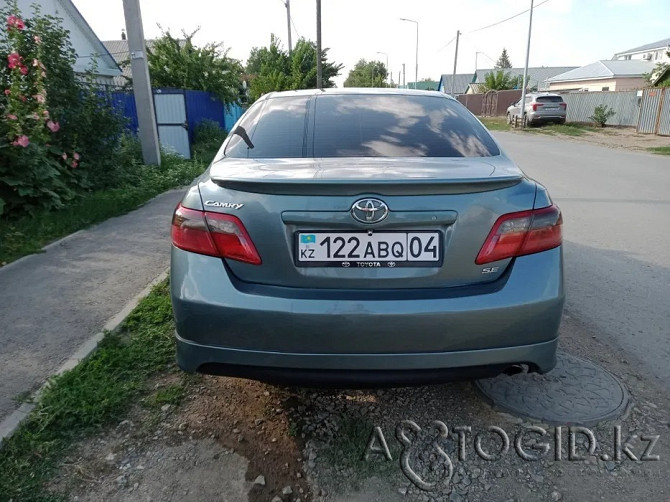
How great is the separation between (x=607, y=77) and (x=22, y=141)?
5790cm

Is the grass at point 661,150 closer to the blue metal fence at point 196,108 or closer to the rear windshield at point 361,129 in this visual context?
the blue metal fence at point 196,108

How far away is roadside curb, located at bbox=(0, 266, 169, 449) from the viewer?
7.76ft

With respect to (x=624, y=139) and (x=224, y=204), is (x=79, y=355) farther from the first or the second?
(x=624, y=139)

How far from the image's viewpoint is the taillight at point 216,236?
6.39 ft

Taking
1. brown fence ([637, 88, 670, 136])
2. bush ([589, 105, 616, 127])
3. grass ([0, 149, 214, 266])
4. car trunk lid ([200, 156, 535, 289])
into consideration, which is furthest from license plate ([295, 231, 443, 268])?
bush ([589, 105, 616, 127])

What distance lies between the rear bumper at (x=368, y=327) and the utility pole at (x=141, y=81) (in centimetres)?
902

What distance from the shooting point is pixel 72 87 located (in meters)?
7.60

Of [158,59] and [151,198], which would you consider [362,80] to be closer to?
[158,59]

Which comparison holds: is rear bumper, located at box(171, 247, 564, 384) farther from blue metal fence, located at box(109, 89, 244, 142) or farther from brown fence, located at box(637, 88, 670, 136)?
brown fence, located at box(637, 88, 670, 136)

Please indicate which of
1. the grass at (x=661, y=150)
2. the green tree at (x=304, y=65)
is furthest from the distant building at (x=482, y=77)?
the grass at (x=661, y=150)

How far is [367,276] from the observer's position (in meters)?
1.92

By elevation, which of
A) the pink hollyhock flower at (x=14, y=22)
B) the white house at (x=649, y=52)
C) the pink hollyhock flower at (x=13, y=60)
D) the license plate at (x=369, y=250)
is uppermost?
the white house at (x=649, y=52)

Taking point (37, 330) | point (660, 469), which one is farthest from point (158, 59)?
point (660, 469)

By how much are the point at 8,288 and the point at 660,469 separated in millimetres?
4724
